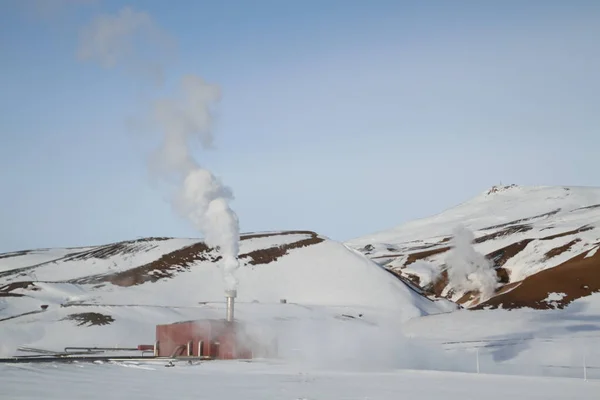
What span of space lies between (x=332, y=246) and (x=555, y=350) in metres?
65.1

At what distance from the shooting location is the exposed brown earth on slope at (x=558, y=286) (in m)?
83.3

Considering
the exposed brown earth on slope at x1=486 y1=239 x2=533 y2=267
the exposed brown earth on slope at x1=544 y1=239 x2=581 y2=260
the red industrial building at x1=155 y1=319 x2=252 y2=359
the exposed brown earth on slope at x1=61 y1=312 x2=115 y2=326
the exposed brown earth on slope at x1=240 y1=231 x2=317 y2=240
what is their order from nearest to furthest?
the red industrial building at x1=155 y1=319 x2=252 y2=359, the exposed brown earth on slope at x1=61 y1=312 x2=115 y2=326, the exposed brown earth on slope at x1=544 y1=239 x2=581 y2=260, the exposed brown earth on slope at x1=240 y1=231 x2=317 y2=240, the exposed brown earth on slope at x1=486 y1=239 x2=533 y2=267

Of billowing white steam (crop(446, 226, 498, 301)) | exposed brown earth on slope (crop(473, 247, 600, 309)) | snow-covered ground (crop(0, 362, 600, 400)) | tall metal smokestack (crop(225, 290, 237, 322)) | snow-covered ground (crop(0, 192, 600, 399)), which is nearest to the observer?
snow-covered ground (crop(0, 362, 600, 400))

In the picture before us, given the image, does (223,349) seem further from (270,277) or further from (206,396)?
(270,277)

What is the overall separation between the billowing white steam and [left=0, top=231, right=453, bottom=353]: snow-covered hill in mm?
18842

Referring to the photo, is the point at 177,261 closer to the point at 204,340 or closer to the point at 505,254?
the point at 505,254

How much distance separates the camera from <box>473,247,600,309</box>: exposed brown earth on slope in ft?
273

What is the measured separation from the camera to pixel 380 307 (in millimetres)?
98625

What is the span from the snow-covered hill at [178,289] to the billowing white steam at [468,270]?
61.8 ft

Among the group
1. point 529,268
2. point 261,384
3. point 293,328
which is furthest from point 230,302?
point 529,268

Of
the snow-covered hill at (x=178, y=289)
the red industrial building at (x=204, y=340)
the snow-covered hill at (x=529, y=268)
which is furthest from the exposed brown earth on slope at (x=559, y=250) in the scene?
the red industrial building at (x=204, y=340)

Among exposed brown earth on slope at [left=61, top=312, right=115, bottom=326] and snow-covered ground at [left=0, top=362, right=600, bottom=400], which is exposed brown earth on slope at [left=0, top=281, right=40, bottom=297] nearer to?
exposed brown earth on slope at [left=61, top=312, right=115, bottom=326]

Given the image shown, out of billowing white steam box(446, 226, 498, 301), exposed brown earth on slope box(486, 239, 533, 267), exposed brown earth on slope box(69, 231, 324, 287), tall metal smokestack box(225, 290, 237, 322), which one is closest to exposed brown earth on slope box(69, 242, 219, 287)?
exposed brown earth on slope box(69, 231, 324, 287)

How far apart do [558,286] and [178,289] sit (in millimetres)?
50839
